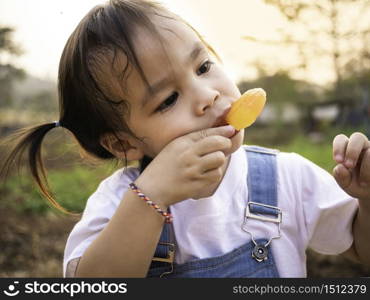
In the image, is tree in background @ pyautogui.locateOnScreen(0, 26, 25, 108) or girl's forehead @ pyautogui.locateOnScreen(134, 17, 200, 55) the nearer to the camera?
girl's forehead @ pyautogui.locateOnScreen(134, 17, 200, 55)

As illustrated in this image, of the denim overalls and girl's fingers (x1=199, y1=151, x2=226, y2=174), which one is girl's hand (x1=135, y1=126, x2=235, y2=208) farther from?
the denim overalls

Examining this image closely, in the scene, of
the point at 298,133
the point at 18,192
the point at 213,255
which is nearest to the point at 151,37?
the point at 213,255

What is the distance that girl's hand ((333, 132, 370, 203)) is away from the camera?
39.6 inches

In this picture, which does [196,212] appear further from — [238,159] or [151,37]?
[151,37]

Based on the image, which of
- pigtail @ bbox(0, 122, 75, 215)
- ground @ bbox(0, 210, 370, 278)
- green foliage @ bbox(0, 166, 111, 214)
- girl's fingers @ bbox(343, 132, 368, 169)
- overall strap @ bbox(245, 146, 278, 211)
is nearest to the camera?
girl's fingers @ bbox(343, 132, 368, 169)

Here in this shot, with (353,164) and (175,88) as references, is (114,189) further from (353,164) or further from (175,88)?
(353,164)

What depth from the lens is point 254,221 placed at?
1.21m

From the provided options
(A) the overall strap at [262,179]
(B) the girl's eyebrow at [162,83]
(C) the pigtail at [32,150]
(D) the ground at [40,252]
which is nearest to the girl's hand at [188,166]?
(B) the girl's eyebrow at [162,83]

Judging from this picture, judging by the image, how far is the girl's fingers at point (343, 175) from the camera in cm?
101

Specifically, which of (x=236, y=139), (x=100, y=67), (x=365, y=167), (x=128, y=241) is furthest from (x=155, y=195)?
(x=365, y=167)

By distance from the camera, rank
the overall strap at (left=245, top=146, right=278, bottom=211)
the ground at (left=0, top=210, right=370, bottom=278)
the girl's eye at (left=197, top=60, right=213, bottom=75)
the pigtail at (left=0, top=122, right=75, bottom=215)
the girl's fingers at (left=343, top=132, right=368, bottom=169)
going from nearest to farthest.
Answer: the girl's fingers at (left=343, top=132, right=368, bottom=169), the girl's eye at (left=197, top=60, right=213, bottom=75), the overall strap at (left=245, top=146, right=278, bottom=211), the pigtail at (left=0, top=122, right=75, bottom=215), the ground at (left=0, top=210, right=370, bottom=278)

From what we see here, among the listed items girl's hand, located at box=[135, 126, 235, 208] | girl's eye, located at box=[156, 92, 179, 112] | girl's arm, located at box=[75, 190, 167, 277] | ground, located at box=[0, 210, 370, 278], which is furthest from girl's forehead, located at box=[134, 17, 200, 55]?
ground, located at box=[0, 210, 370, 278]

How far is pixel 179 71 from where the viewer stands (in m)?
1.06

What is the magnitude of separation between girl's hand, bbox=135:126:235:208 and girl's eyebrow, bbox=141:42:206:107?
A: 0.12 meters
